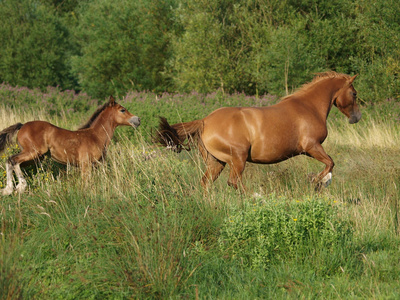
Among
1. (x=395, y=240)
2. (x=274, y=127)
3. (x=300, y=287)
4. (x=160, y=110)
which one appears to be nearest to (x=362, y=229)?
(x=395, y=240)

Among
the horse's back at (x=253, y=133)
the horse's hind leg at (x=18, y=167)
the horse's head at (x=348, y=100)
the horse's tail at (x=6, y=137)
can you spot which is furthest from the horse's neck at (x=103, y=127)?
the horse's head at (x=348, y=100)

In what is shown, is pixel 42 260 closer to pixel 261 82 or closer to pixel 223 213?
pixel 223 213

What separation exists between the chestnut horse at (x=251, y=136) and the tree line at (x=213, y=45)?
10531 millimetres

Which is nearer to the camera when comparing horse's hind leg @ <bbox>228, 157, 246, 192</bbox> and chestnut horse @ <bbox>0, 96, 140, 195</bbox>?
chestnut horse @ <bbox>0, 96, 140, 195</bbox>

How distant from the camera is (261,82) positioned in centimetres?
2292

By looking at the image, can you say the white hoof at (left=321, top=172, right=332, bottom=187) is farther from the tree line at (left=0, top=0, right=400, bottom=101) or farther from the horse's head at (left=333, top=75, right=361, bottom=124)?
the tree line at (left=0, top=0, right=400, bottom=101)

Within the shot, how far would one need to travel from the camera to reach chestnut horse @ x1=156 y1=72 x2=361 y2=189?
313 inches

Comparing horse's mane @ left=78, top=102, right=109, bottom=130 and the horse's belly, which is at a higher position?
horse's mane @ left=78, top=102, right=109, bottom=130

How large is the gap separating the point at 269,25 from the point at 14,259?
20.8 m

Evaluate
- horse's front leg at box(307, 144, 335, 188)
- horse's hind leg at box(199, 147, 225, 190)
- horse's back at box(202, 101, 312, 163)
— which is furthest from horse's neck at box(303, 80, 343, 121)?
horse's hind leg at box(199, 147, 225, 190)

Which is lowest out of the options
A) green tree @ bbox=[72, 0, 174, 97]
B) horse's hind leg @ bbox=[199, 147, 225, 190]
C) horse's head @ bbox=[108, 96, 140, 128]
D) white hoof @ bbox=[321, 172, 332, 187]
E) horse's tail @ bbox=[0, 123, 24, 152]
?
green tree @ bbox=[72, 0, 174, 97]

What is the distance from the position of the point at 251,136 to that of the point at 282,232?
2805 millimetres

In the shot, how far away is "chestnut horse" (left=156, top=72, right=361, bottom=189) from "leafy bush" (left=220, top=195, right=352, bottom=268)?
2.28 m

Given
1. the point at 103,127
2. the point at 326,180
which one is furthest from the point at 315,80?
the point at 103,127
